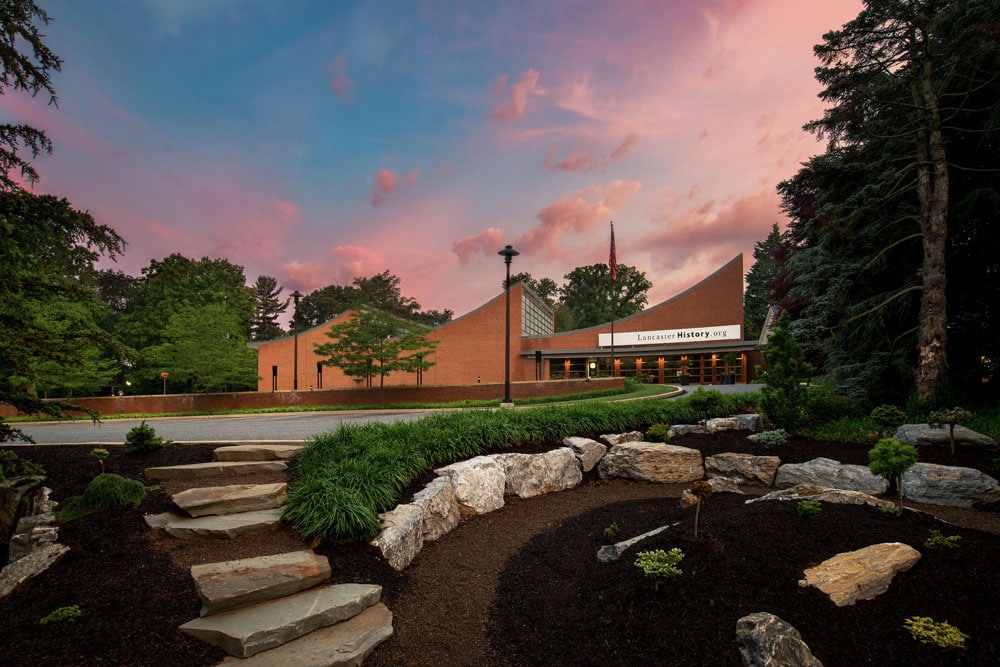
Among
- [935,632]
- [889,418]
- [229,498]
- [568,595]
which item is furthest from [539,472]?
[889,418]

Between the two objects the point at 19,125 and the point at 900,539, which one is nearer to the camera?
the point at 900,539

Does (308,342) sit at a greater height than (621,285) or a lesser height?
lesser

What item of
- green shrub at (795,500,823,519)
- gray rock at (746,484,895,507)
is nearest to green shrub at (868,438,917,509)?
gray rock at (746,484,895,507)

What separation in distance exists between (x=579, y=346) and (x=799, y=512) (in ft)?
104

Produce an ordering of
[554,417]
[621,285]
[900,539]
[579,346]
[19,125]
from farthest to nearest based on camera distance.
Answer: [621,285] < [579,346] < [554,417] < [19,125] < [900,539]

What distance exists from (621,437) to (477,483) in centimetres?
343

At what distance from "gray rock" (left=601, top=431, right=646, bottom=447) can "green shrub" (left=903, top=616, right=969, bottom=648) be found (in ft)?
18.4

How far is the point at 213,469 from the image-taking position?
223 inches

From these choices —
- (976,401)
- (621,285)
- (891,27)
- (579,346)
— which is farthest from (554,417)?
(621,285)

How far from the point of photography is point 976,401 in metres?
9.98

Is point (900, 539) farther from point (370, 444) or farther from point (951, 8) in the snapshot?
point (951, 8)

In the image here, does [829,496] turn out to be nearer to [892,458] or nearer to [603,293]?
[892,458]

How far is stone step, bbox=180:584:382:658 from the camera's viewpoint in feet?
9.77

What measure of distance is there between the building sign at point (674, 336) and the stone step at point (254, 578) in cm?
3199
